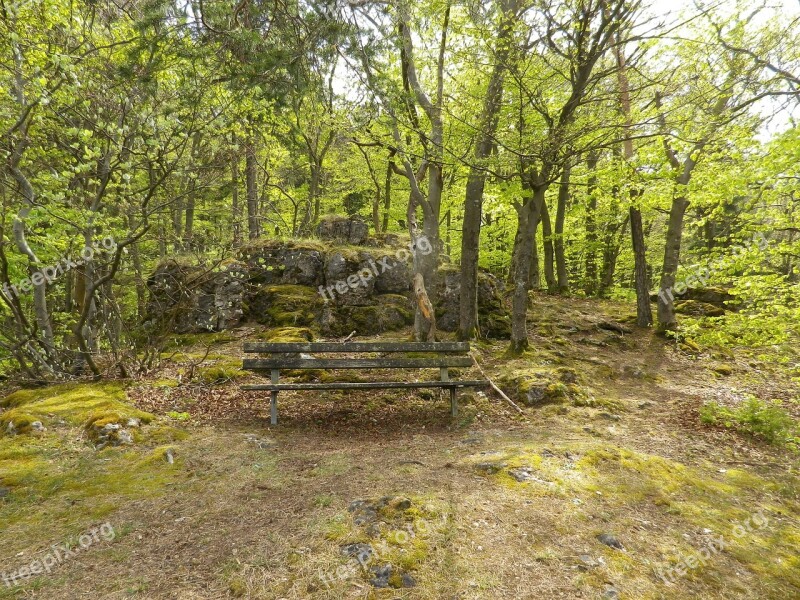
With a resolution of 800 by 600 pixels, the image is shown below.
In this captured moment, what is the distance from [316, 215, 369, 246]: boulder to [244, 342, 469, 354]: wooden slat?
22.4ft

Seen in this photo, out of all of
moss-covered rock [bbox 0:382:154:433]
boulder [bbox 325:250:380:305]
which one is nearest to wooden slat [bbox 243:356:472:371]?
moss-covered rock [bbox 0:382:154:433]

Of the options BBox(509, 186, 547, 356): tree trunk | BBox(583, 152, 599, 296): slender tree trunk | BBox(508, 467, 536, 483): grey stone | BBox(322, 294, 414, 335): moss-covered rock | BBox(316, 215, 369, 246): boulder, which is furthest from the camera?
BBox(583, 152, 599, 296): slender tree trunk

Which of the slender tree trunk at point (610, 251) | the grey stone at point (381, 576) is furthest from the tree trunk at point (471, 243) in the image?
the slender tree trunk at point (610, 251)

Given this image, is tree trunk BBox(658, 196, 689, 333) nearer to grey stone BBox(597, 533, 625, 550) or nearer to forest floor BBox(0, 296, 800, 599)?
forest floor BBox(0, 296, 800, 599)

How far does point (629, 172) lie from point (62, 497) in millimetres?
11999

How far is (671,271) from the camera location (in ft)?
37.7

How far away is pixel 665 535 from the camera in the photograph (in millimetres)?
3381

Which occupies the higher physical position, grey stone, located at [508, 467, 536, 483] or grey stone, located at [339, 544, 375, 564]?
grey stone, located at [339, 544, 375, 564]

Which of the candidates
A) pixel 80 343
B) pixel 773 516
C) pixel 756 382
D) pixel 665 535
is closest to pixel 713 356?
pixel 756 382

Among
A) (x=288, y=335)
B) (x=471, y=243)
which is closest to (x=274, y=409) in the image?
(x=288, y=335)

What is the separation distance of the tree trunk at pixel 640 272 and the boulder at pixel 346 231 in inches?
310

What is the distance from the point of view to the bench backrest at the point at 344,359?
226 inches

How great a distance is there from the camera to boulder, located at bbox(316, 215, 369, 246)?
12586mm

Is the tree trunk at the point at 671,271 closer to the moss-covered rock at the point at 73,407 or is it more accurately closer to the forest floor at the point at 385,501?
the forest floor at the point at 385,501
